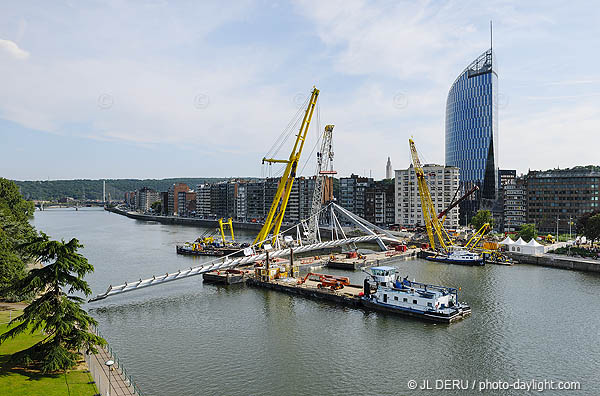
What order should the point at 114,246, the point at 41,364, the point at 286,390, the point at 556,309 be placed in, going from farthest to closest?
the point at 114,246 → the point at 556,309 → the point at 286,390 → the point at 41,364

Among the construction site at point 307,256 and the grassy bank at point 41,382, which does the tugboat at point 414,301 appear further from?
the grassy bank at point 41,382

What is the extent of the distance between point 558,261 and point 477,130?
233 feet

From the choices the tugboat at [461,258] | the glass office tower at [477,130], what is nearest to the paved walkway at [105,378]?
the tugboat at [461,258]

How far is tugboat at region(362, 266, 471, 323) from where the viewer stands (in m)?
28.7

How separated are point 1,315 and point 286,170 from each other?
36803mm

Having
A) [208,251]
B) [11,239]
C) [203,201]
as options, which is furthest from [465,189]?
[11,239]

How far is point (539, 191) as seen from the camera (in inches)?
3098

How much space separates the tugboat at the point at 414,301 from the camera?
28672mm

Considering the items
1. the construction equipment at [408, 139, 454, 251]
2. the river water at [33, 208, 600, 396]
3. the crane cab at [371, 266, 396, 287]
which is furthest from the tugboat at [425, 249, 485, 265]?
the crane cab at [371, 266, 396, 287]

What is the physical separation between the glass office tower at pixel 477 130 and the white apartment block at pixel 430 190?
21.7 metres

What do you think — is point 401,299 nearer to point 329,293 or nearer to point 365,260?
point 329,293

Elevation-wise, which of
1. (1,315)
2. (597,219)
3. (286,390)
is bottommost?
(286,390)

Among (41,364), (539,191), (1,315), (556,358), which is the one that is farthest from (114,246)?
(539,191)

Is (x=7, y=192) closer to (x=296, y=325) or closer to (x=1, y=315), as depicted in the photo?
(x=1, y=315)
